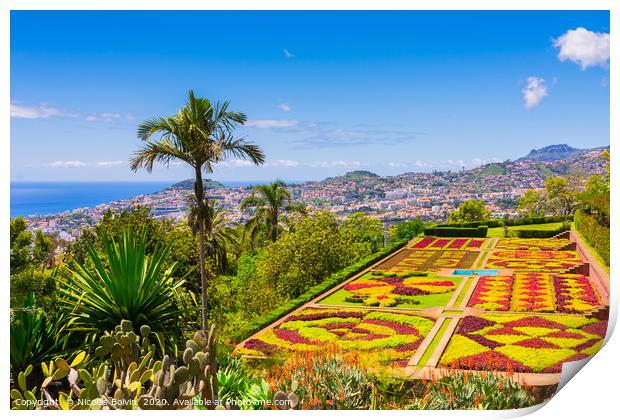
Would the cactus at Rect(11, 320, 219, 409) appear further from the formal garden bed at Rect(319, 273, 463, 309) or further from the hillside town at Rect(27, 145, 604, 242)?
the formal garden bed at Rect(319, 273, 463, 309)

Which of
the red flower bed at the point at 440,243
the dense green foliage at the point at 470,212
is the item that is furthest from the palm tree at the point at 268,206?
the red flower bed at the point at 440,243

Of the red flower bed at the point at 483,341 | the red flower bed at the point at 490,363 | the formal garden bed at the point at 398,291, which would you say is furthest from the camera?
the formal garden bed at the point at 398,291

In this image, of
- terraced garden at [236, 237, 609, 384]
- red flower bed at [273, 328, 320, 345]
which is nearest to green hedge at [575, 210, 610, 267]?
terraced garden at [236, 237, 609, 384]

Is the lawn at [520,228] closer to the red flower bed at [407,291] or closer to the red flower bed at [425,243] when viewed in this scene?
the red flower bed at [425,243]

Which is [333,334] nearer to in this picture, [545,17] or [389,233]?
[389,233]

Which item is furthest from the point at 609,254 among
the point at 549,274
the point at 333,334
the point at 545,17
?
the point at 333,334

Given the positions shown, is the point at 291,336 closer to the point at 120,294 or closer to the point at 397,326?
the point at 397,326
